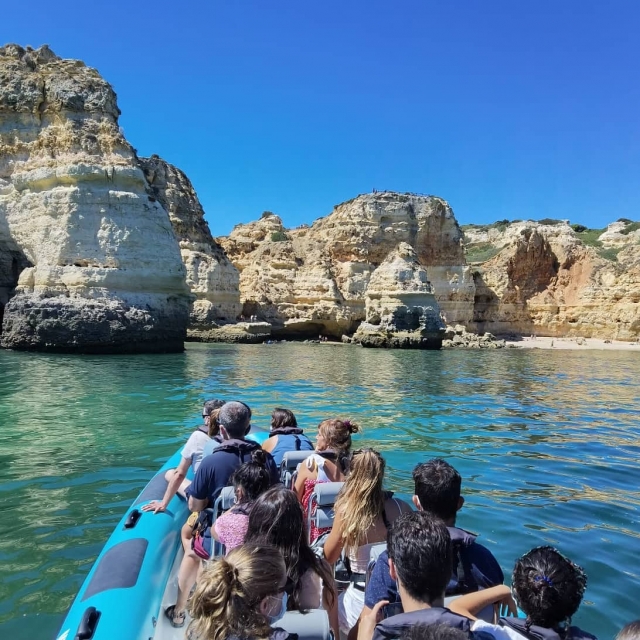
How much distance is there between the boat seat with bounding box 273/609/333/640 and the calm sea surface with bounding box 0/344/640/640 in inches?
85.3

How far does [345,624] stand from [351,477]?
32.5 inches

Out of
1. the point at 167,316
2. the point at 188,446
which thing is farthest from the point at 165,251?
the point at 188,446

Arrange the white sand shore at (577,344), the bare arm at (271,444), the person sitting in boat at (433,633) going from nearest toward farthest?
the person sitting in boat at (433,633) < the bare arm at (271,444) < the white sand shore at (577,344)

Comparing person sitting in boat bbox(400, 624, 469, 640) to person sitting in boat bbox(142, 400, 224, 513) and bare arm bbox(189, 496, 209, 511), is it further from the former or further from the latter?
person sitting in boat bbox(142, 400, 224, 513)

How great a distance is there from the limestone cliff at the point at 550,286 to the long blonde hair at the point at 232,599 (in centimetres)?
4882

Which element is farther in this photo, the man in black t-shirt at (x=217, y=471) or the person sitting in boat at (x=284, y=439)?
the person sitting in boat at (x=284, y=439)

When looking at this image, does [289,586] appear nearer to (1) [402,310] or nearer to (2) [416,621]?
(2) [416,621]

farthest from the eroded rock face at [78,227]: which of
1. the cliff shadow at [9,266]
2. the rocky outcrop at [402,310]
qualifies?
the rocky outcrop at [402,310]

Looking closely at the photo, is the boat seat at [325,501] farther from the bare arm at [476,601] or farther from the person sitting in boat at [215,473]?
the bare arm at [476,601]

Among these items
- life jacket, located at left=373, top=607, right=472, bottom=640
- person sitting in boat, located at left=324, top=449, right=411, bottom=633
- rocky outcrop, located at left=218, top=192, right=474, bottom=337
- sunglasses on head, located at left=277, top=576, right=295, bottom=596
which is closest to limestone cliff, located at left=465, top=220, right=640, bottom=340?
rocky outcrop, located at left=218, top=192, right=474, bottom=337

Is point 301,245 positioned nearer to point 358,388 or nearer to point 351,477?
point 358,388

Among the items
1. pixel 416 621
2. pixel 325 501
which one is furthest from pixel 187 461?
pixel 416 621

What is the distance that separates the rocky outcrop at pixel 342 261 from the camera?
137 feet

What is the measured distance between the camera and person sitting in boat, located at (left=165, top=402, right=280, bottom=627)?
12.2 ft
